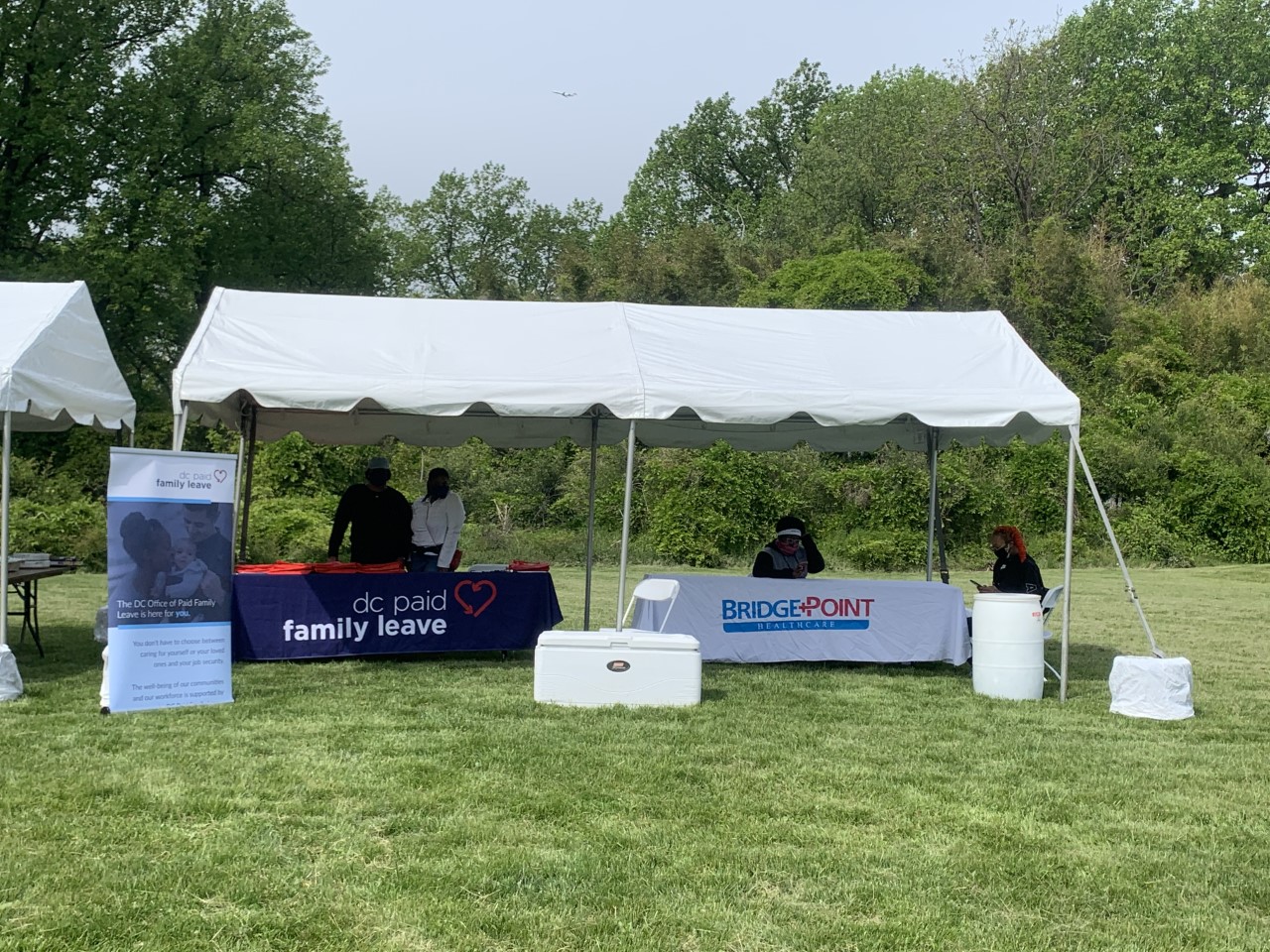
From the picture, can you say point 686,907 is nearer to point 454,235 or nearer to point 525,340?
point 525,340

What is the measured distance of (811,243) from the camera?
35.8m

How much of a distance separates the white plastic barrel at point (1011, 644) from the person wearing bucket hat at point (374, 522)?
4600mm

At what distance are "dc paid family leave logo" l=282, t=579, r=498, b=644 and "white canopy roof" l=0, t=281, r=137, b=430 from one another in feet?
6.69

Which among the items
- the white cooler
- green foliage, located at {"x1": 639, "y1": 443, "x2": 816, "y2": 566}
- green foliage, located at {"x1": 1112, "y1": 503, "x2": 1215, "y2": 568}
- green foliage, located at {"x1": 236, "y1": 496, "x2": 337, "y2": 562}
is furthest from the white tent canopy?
green foliage, located at {"x1": 1112, "y1": 503, "x2": 1215, "y2": 568}

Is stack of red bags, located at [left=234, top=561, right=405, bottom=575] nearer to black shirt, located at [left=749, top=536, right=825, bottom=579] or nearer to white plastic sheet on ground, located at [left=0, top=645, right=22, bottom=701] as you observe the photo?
white plastic sheet on ground, located at [left=0, top=645, right=22, bottom=701]

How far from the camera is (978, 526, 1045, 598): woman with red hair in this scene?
959cm

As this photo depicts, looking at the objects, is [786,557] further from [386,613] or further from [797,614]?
[386,613]

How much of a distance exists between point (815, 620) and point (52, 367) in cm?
592

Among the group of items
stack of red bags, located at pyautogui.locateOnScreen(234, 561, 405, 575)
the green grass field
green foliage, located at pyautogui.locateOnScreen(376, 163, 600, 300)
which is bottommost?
the green grass field

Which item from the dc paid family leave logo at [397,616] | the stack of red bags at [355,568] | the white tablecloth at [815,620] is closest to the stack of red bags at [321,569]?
the stack of red bags at [355,568]

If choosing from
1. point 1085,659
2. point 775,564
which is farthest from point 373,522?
point 1085,659

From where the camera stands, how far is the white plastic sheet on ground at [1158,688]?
7.66 m

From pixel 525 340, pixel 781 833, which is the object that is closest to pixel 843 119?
pixel 525 340

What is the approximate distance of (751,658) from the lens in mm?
9555
